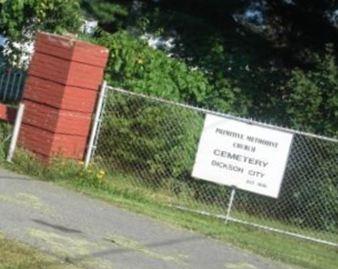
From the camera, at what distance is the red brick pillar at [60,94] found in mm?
12070

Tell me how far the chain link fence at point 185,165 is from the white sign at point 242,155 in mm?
895

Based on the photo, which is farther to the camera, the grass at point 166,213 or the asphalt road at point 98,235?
the grass at point 166,213

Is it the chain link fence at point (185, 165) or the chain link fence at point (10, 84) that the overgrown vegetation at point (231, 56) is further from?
the chain link fence at point (10, 84)

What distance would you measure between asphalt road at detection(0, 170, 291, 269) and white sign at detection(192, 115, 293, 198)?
1775mm

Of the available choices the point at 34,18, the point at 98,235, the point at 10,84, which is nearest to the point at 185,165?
the point at 98,235

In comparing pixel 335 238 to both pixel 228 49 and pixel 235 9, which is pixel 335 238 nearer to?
pixel 228 49

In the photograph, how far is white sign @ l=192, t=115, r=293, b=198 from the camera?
38.3 feet

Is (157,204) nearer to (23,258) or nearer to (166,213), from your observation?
(166,213)

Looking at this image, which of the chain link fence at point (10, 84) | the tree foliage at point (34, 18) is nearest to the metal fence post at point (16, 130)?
the tree foliage at point (34, 18)

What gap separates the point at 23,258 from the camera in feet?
23.8

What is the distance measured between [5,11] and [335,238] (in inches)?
279

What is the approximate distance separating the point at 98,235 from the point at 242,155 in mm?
3511

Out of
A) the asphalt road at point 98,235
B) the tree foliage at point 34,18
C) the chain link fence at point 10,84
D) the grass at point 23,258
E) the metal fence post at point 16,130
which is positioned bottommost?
the grass at point 23,258

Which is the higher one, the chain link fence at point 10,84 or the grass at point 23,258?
the chain link fence at point 10,84
